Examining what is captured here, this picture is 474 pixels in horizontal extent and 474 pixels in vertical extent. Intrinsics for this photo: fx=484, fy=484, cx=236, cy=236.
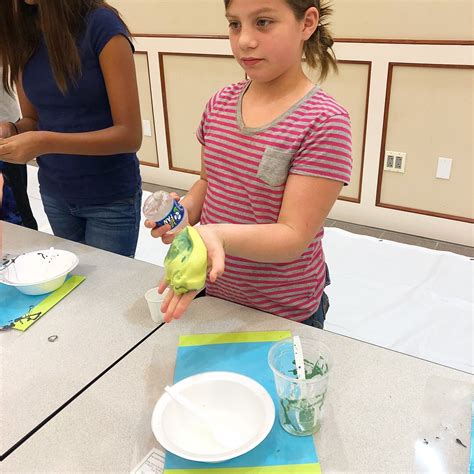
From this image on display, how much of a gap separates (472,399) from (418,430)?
13cm

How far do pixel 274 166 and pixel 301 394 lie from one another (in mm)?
427

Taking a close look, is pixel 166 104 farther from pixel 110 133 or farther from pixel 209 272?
pixel 209 272

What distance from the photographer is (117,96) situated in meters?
1.26

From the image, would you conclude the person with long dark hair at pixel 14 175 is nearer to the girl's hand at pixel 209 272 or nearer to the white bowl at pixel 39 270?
the white bowl at pixel 39 270

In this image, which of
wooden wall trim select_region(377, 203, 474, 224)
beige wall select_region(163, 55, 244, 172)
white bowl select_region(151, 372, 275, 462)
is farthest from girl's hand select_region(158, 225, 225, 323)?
beige wall select_region(163, 55, 244, 172)

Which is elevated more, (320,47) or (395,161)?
(320,47)

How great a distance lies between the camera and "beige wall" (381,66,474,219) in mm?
2381

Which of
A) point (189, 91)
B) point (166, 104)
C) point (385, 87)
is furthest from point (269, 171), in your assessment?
point (166, 104)

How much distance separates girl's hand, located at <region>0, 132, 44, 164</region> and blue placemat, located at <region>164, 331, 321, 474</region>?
640mm

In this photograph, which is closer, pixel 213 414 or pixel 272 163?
pixel 213 414

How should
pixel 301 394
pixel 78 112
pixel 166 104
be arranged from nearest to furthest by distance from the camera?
pixel 301 394
pixel 78 112
pixel 166 104

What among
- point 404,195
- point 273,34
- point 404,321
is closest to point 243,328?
point 273,34

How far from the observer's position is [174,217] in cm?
89

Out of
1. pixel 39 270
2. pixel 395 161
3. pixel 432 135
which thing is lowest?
pixel 395 161
